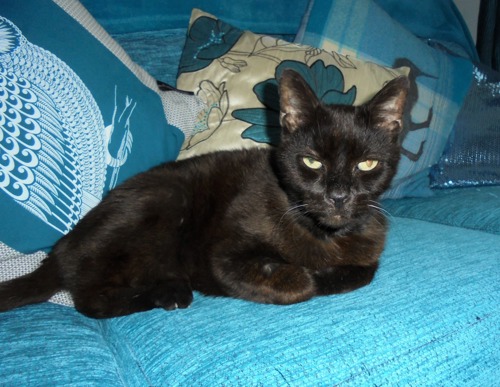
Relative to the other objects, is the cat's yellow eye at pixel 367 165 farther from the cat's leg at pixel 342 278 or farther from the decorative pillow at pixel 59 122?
the decorative pillow at pixel 59 122

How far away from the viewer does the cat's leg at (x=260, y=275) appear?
1.13 meters

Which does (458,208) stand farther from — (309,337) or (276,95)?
(309,337)

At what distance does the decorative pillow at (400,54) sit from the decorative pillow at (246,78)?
139mm

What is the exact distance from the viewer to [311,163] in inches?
48.6

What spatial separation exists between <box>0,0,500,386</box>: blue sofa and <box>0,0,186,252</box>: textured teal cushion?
6 cm

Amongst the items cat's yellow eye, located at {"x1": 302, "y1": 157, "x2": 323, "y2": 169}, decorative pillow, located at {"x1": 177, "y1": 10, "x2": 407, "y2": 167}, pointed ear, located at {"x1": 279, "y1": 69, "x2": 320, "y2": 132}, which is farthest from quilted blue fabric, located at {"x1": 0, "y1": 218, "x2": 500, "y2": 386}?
decorative pillow, located at {"x1": 177, "y1": 10, "x2": 407, "y2": 167}

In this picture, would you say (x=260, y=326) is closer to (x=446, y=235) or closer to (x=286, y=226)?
(x=286, y=226)

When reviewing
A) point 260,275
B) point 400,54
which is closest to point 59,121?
point 260,275

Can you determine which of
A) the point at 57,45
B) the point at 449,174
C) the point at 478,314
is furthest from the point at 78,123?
the point at 449,174

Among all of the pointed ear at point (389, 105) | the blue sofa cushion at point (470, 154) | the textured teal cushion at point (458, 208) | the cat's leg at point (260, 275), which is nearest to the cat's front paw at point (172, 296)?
the cat's leg at point (260, 275)

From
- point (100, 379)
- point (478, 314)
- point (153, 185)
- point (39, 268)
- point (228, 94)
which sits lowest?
point (39, 268)

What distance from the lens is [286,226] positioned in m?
1.33

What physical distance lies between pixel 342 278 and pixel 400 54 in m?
1.10

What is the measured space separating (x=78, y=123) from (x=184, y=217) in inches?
15.5
